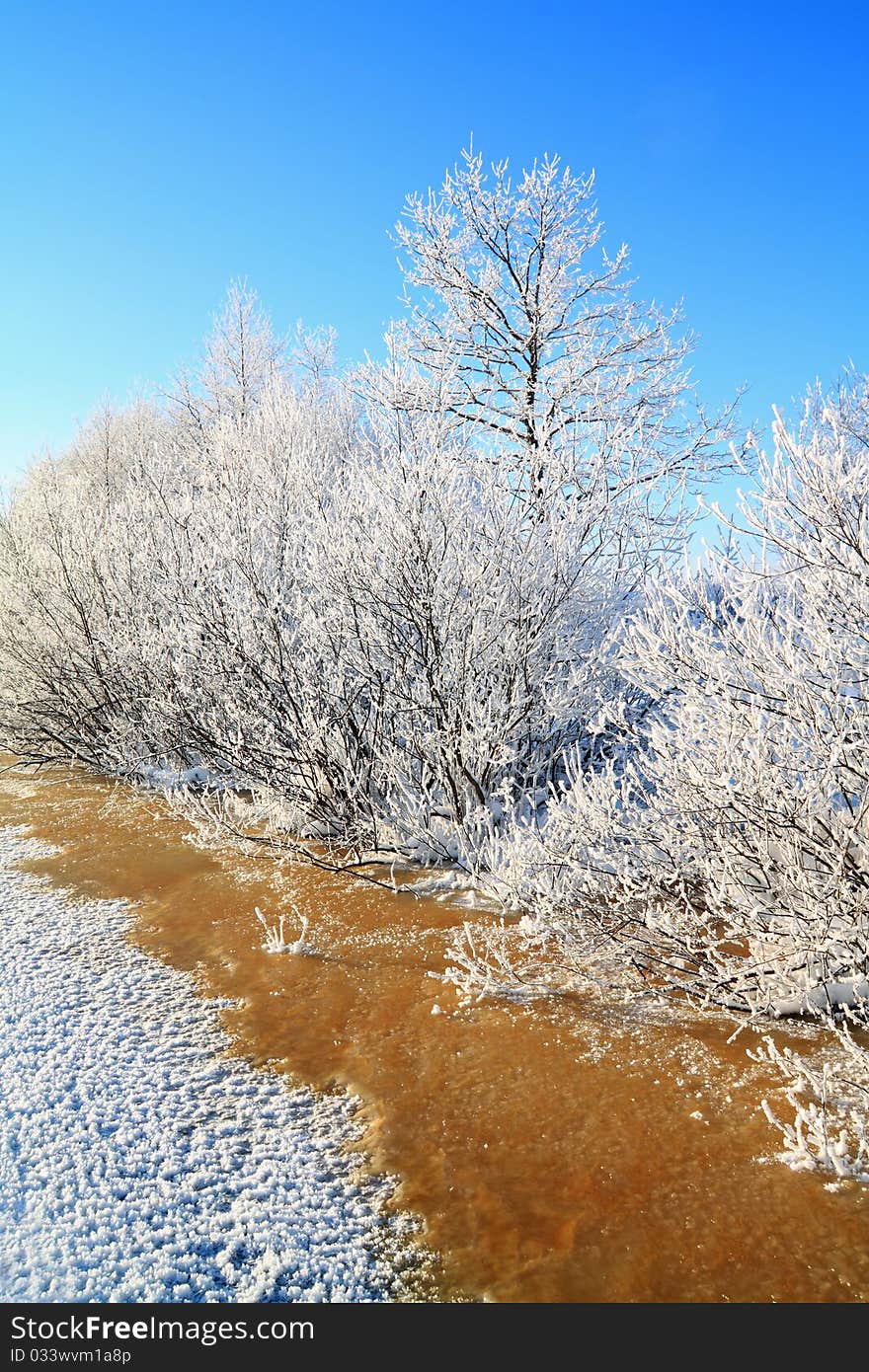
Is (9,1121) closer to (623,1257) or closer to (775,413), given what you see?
(623,1257)

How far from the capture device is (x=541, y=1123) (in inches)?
138

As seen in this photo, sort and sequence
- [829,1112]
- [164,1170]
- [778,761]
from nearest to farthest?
[164,1170], [829,1112], [778,761]

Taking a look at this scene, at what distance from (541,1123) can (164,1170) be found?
5.39ft

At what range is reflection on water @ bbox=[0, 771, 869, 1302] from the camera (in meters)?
2.65

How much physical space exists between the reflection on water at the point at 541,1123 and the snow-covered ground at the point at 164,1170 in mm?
226

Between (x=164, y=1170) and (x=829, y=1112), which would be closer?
(x=164, y=1170)

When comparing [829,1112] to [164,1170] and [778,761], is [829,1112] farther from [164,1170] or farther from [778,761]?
[164,1170]

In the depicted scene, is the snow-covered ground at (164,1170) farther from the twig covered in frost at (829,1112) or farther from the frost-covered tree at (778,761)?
the frost-covered tree at (778,761)

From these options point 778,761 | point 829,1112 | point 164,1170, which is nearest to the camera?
point 164,1170

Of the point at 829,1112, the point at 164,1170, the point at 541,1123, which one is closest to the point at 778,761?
the point at 829,1112

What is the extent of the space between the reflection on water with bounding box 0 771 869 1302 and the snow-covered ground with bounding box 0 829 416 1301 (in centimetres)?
23

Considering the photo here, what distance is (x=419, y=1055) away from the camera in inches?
163

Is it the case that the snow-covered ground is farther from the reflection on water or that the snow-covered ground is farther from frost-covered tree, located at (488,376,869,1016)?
frost-covered tree, located at (488,376,869,1016)
